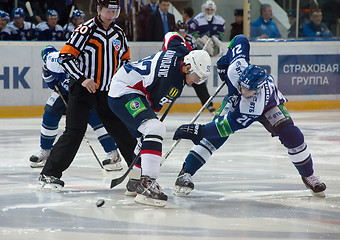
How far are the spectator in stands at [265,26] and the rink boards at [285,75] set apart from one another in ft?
0.50

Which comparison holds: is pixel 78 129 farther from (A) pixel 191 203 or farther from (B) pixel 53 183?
(A) pixel 191 203

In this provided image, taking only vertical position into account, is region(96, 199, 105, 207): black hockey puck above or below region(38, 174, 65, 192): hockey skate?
above

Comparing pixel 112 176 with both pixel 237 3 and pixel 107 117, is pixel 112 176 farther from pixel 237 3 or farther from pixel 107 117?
pixel 237 3

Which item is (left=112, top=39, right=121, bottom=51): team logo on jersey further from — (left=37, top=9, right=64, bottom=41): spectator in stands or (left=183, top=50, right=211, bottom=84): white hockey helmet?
(left=37, top=9, right=64, bottom=41): spectator in stands

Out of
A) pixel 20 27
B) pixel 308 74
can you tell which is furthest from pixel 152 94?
pixel 308 74

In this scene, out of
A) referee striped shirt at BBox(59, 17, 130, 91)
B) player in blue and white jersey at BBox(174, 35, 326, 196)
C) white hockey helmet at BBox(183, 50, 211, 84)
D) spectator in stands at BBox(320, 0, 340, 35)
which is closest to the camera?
white hockey helmet at BBox(183, 50, 211, 84)

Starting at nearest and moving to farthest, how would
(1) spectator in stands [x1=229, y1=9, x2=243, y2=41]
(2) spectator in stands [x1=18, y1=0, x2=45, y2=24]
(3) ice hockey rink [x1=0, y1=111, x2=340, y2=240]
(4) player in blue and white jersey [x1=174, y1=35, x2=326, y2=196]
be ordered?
(3) ice hockey rink [x1=0, y1=111, x2=340, y2=240] < (4) player in blue and white jersey [x1=174, y1=35, x2=326, y2=196] < (2) spectator in stands [x1=18, y1=0, x2=45, y2=24] < (1) spectator in stands [x1=229, y1=9, x2=243, y2=41]

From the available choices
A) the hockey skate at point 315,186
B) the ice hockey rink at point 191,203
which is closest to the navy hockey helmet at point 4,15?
the ice hockey rink at point 191,203

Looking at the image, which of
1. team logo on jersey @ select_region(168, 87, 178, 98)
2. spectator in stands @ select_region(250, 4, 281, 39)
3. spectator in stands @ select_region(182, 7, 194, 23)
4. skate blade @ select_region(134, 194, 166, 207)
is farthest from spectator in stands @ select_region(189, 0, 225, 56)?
skate blade @ select_region(134, 194, 166, 207)

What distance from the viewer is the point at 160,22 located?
873 cm

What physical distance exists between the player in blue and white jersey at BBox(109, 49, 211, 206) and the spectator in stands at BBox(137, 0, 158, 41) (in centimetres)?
495

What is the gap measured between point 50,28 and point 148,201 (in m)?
5.04

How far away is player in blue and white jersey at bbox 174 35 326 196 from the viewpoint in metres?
3.77

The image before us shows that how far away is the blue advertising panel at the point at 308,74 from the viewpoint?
29.6 ft
